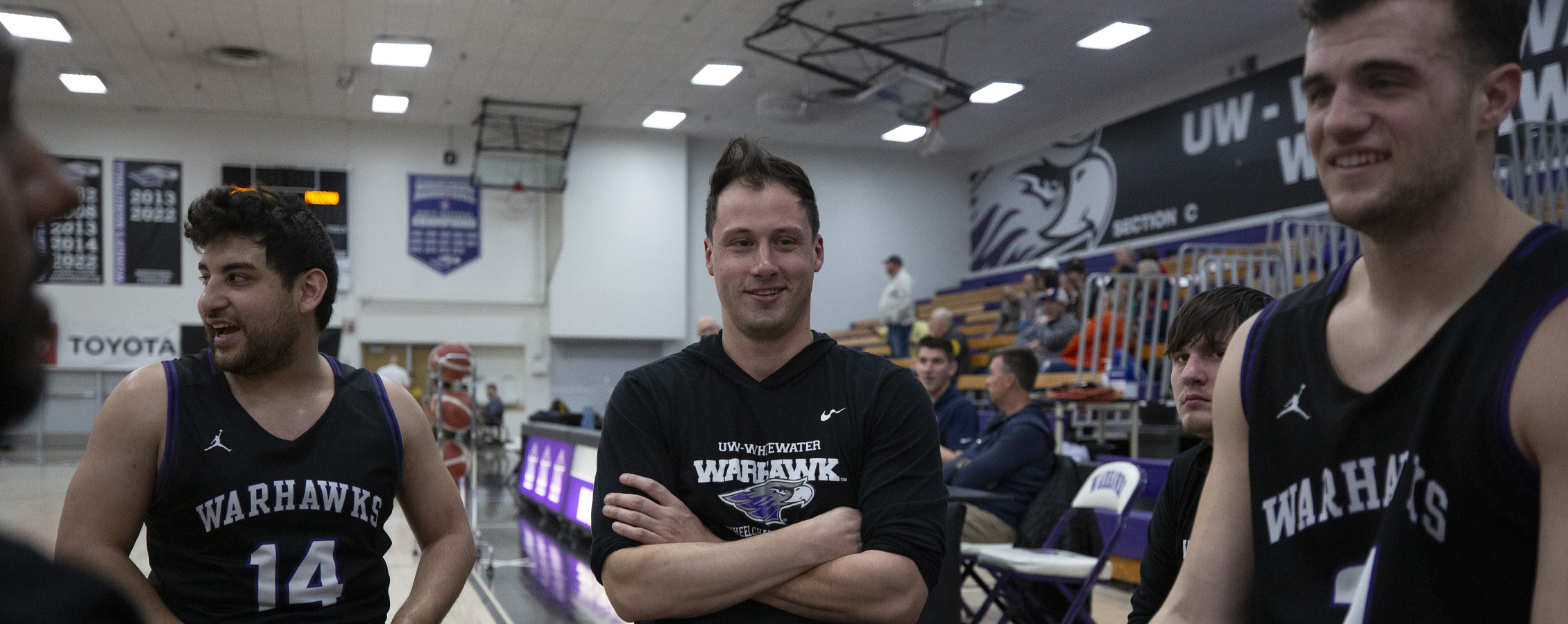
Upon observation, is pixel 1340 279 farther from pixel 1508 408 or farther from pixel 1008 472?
pixel 1008 472

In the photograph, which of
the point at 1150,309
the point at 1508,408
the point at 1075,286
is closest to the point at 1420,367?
the point at 1508,408

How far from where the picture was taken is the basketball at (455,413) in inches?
284

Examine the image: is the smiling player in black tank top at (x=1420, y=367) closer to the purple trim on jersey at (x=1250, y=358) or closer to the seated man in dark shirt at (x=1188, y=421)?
the purple trim on jersey at (x=1250, y=358)

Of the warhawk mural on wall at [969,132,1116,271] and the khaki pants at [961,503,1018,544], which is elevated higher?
the warhawk mural on wall at [969,132,1116,271]

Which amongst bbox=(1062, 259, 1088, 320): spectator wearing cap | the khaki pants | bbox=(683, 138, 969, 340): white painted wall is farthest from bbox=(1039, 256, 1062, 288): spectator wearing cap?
bbox=(683, 138, 969, 340): white painted wall

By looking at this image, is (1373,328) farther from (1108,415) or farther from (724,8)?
(724,8)

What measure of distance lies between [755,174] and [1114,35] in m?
12.9

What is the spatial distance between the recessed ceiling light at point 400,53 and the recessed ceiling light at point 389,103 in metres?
1.65

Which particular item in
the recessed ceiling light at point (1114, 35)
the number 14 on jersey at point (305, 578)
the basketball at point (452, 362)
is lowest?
the number 14 on jersey at point (305, 578)

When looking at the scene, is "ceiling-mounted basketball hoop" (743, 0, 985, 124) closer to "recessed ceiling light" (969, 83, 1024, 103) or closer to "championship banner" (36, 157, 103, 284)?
"recessed ceiling light" (969, 83, 1024, 103)

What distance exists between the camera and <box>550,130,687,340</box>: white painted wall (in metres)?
18.2

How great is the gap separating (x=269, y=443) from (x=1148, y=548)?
5.86 ft

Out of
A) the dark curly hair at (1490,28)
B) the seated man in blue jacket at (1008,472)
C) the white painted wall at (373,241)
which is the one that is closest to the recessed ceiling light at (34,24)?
the white painted wall at (373,241)

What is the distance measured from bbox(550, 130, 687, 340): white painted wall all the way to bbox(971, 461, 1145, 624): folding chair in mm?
14219
